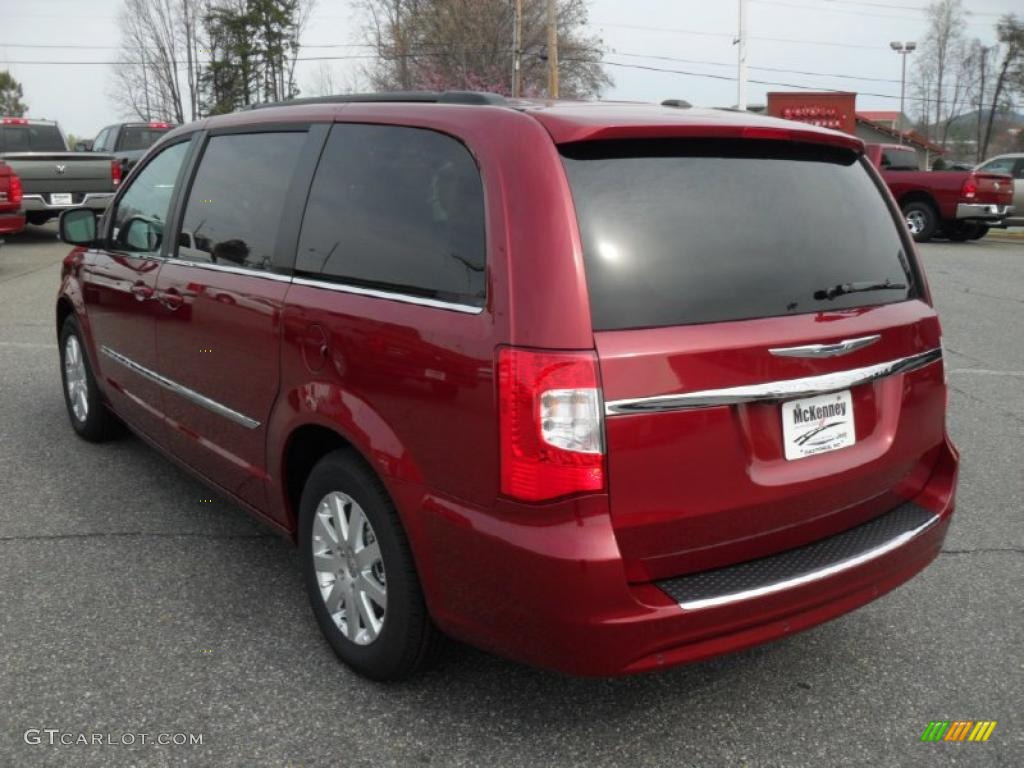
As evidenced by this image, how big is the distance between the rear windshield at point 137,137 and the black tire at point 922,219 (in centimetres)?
1588

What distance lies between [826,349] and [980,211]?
17441mm

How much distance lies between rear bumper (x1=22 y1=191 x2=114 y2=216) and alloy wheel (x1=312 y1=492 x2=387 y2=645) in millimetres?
13247

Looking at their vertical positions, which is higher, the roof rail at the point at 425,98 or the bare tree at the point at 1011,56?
the bare tree at the point at 1011,56

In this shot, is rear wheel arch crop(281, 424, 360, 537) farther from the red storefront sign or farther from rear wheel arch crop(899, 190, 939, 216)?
the red storefront sign

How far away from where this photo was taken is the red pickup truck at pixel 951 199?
17469mm

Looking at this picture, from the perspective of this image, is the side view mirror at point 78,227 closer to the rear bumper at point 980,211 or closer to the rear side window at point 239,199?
the rear side window at point 239,199

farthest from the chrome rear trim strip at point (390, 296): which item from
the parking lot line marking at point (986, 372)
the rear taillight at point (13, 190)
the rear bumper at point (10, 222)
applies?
the rear taillight at point (13, 190)

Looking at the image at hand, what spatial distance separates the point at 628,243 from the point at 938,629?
1914 millimetres

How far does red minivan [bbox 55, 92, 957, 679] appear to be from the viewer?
2197 mm

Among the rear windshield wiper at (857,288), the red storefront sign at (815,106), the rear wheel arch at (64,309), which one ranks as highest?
the red storefront sign at (815,106)

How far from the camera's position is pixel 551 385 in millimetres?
2164

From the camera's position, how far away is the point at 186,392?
3697mm

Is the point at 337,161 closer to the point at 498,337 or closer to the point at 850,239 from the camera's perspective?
the point at 498,337

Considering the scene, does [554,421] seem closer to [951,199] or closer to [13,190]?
[13,190]
